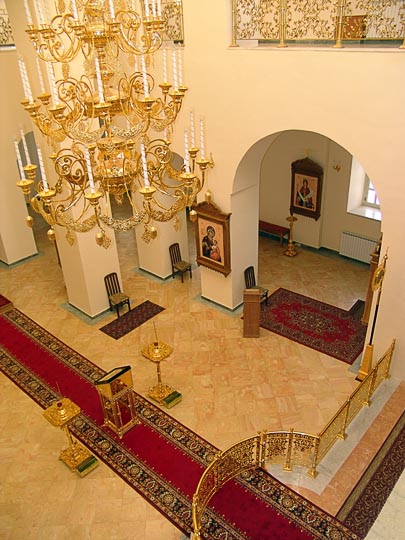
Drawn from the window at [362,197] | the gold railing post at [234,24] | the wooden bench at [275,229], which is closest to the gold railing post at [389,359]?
the window at [362,197]

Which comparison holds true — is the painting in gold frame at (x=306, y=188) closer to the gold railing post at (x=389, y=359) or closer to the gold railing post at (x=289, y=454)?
the gold railing post at (x=389, y=359)

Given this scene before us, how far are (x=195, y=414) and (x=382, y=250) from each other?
153 inches

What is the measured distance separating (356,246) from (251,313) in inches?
159

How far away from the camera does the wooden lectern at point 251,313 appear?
927 centimetres

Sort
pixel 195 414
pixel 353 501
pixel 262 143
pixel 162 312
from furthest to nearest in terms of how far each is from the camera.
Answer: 1. pixel 162 312
2. pixel 262 143
3. pixel 195 414
4. pixel 353 501

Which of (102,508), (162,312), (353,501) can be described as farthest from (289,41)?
(102,508)

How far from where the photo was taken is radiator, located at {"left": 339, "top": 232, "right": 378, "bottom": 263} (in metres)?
11.8

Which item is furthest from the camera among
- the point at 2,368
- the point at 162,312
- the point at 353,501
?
the point at 162,312

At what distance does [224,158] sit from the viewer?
899 cm

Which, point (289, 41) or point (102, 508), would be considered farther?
point (289, 41)

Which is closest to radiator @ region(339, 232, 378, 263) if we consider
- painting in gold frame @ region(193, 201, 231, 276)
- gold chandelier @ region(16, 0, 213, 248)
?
painting in gold frame @ region(193, 201, 231, 276)

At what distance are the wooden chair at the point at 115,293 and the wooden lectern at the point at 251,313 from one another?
2.62m

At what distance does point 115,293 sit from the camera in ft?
35.2

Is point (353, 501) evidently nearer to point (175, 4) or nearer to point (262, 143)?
point (262, 143)
